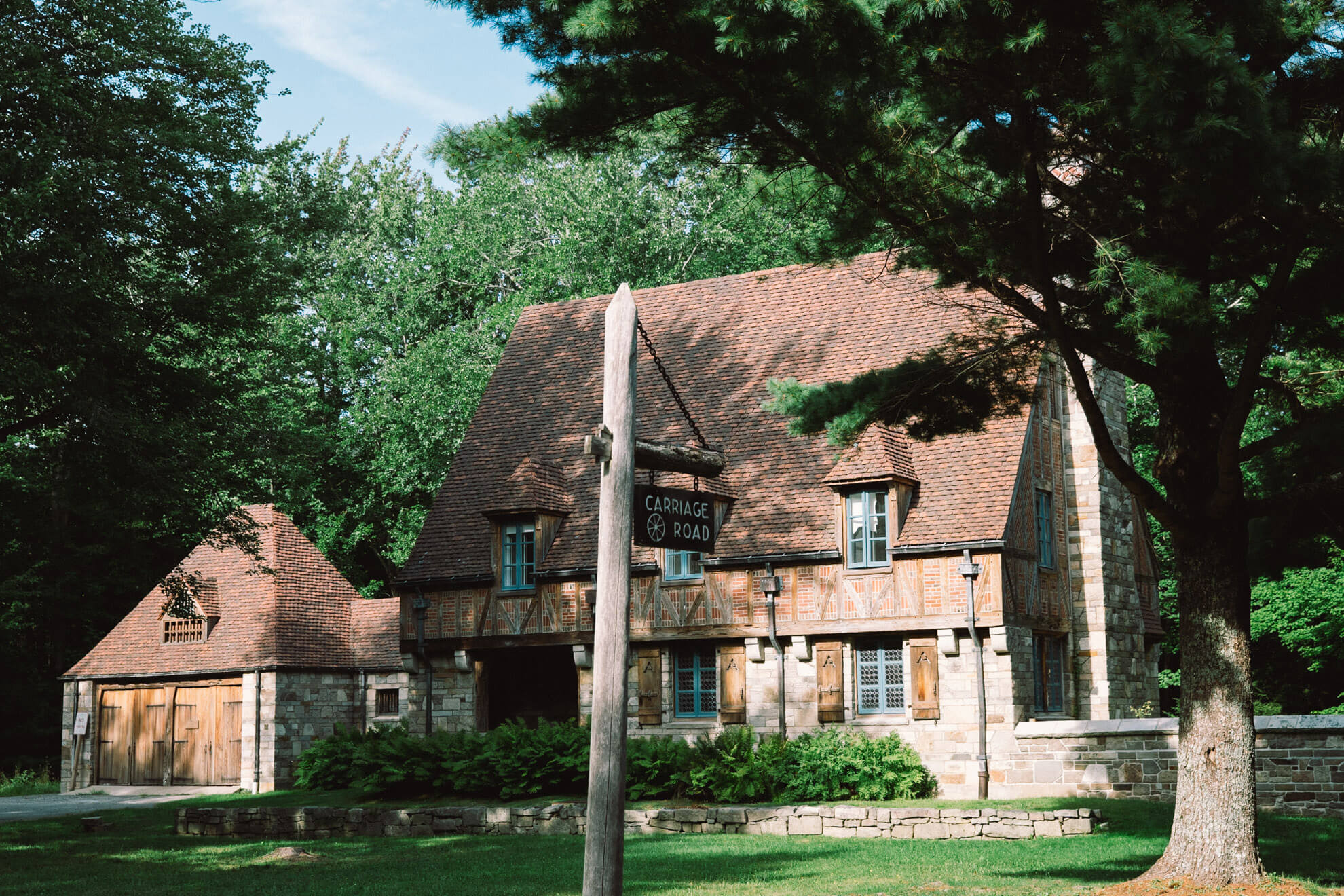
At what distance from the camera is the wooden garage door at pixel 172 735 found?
27797mm

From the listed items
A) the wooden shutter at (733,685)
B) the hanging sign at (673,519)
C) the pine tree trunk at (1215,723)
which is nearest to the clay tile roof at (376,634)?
the wooden shutter at (733,685)

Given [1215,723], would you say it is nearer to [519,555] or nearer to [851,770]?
[851,770]

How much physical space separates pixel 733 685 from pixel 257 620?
11660 millimetres

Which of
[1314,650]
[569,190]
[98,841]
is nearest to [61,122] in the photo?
[98,841]

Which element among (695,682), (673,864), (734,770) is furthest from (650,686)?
(673,864)

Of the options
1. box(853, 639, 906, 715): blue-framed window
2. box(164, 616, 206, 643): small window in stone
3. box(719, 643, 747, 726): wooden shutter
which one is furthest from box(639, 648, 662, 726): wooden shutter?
box(164, 616, 206, 643): small window in stone

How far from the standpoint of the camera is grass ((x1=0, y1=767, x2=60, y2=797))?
2995 cm

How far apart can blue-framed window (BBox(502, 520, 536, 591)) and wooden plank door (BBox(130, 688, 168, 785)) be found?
9799 millimetres

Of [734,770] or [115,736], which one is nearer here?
[734,770]

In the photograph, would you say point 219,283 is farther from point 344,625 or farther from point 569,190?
point 569,190

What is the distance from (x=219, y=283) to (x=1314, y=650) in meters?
22.7

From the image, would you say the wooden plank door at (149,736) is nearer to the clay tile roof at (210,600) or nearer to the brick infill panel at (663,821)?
the clay tile roof at (210,600)

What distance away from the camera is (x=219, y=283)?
20141 millimetres

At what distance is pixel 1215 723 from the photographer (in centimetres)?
1079
